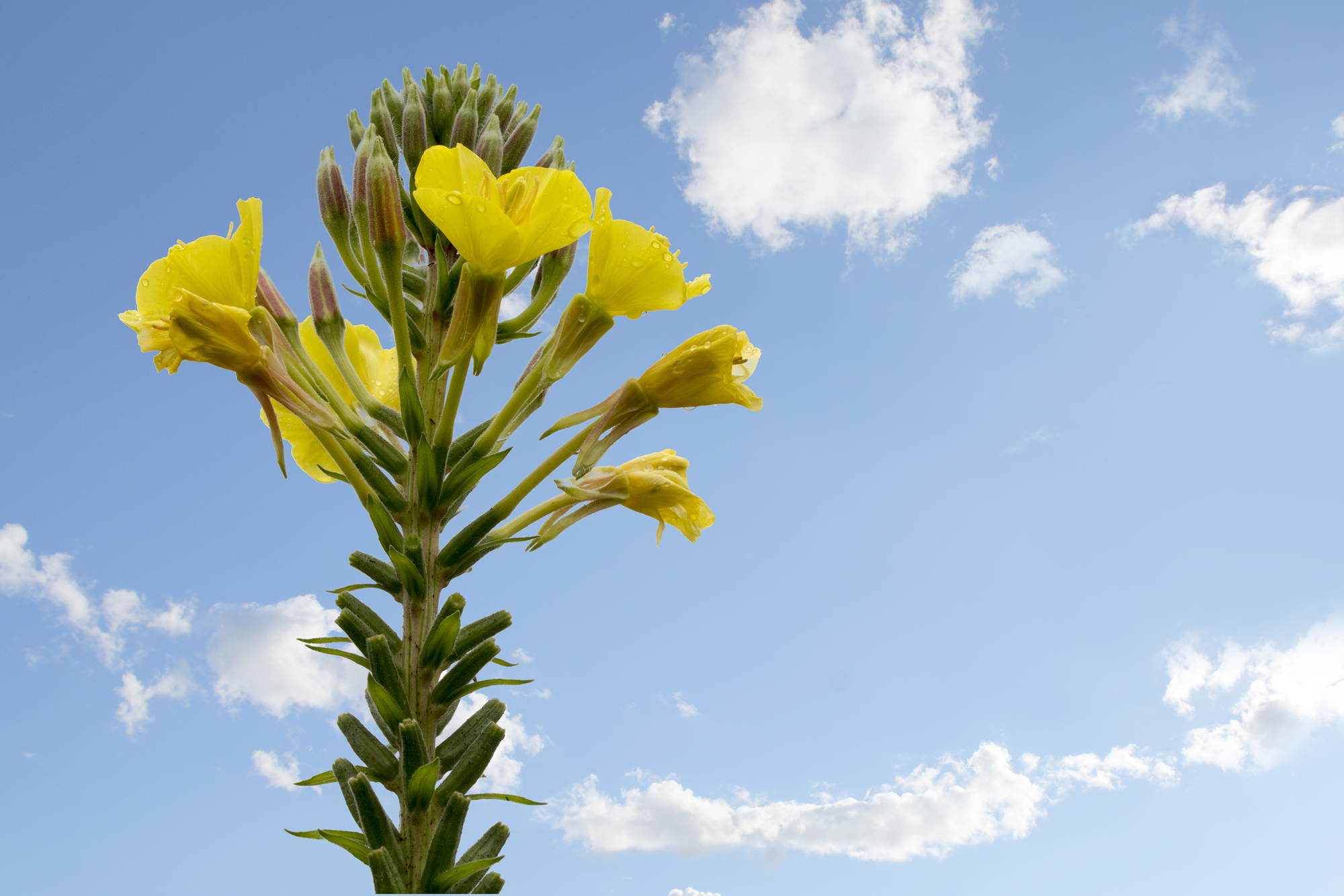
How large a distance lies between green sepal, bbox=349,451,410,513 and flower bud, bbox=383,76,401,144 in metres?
1.29

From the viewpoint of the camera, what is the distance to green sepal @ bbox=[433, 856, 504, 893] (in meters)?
2.00

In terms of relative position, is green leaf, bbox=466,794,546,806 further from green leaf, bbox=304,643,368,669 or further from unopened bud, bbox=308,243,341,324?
unopened bud, bbox=308,243,341,324

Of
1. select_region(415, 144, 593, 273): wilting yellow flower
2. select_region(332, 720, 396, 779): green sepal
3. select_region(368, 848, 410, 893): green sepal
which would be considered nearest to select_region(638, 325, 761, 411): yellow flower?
select_region(415, 144, 593, 273): wilting yellow flower

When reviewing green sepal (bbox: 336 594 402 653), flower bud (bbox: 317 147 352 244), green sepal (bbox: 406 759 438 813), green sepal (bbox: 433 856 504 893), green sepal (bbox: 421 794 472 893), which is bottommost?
green sepal (bbox: 433 856 504 893)

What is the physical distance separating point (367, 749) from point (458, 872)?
0.40 m

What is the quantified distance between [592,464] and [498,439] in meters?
0.30

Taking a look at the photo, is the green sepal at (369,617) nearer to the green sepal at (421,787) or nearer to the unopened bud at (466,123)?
the green sepal at (421,787)

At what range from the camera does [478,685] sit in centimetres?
227

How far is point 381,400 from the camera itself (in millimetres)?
3168

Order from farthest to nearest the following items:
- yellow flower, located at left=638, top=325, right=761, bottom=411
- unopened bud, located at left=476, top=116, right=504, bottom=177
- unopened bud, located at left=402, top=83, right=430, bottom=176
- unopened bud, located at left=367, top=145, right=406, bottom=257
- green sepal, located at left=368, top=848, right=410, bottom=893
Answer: unopened bud, located at left=402, top=83, right=430, bottom=176 → unopened bud, located at left=476, top=116, right=504, bottom=177 → yellow flower, located at left=638, top=325, right=761, bottom=411 → unopened bud, located at left=367, top=145, right=406, bottom=257 → green sepal, located at left=368, top=848, right=410, bottom=893

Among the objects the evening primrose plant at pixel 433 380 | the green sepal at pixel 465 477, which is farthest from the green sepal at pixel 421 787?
the green sepal at pixel 465 477

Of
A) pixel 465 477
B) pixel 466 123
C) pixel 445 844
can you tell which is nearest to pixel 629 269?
pixel 465 477

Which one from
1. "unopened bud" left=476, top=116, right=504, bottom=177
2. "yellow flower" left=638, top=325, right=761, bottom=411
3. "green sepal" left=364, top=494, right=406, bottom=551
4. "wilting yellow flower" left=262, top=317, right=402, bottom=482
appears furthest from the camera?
"wilting yellow flower" left=262, top=317, right=402, bottom=482

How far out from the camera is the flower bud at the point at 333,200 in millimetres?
2689
